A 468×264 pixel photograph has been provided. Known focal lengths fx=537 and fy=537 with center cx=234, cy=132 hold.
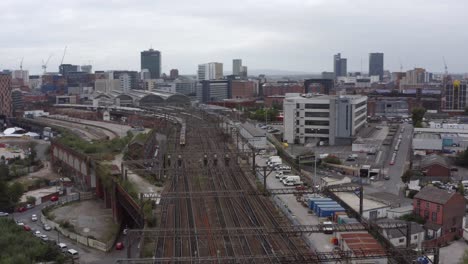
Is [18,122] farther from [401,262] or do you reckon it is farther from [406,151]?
[401,262]

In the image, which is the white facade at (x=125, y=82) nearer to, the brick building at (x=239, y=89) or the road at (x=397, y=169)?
the brick building at (x=239, y=89)

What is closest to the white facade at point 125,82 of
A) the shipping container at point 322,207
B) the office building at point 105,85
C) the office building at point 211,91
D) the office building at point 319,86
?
the office building at point 105,85

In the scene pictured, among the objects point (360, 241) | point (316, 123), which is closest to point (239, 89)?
point (316, 123)

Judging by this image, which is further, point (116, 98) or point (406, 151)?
point (116, 98)

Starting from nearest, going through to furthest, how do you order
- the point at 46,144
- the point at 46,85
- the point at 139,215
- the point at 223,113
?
the point at 139,215 → the point at 46,144 → the point at 223,113 → the point at 46,85

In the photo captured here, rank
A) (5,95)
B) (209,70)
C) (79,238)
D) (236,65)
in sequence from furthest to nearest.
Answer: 1. (236,65)
2. (209,70)
3. (5,95)
4. (79,238)

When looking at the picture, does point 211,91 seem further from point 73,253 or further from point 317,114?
point 73,253

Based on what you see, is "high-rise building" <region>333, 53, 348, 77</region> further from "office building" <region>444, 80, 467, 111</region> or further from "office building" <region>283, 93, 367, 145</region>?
"office building" <region>283, 93, 367, 145</region>

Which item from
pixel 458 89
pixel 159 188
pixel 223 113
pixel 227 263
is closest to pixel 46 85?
pixel 223 113
